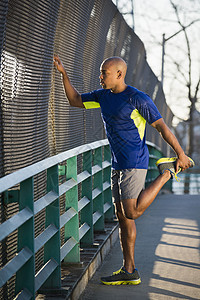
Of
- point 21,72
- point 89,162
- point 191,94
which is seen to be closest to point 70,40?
point 89,162

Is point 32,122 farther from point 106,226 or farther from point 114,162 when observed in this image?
point 106,226

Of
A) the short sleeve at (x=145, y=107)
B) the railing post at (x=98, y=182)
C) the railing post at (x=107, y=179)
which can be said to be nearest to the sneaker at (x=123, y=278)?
the short sleeve at (x=145, y=107)

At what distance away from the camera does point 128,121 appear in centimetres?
484

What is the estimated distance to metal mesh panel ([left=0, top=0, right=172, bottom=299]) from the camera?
407cm

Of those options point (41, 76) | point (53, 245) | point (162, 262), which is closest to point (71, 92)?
point (41, 76)

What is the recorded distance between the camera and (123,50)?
8906 mm

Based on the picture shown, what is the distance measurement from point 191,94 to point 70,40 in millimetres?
34608

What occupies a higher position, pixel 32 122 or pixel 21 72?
A: pixel 21 72

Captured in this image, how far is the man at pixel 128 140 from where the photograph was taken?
4832 millimetres

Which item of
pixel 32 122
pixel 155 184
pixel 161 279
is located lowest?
pixel 161 279

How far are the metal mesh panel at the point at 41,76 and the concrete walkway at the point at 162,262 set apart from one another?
0.73 m

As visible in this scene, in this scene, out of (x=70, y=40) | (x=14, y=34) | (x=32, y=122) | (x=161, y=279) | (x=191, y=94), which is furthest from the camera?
(x=191, y=94)

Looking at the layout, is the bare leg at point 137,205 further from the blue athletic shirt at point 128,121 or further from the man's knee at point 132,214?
the blue athletic shirt at point 128,121

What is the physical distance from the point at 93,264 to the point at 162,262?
0.78m
